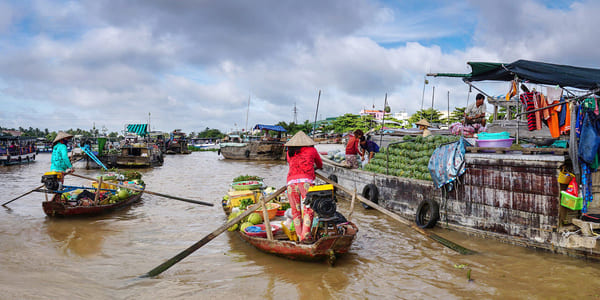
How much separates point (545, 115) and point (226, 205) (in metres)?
6.92

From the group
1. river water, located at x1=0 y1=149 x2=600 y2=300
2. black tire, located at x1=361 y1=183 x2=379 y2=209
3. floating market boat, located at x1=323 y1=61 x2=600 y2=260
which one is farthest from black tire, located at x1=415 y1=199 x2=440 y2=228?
black tire, located at x1=361 y1=183 x2=379 y2=209

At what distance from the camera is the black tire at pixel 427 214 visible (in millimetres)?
6949

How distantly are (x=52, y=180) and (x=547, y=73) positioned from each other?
1058 cm

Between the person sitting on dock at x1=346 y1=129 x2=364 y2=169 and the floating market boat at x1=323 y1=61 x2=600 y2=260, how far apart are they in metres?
2.04

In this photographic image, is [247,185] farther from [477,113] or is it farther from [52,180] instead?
[477,113]

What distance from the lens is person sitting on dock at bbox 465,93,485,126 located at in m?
9.64

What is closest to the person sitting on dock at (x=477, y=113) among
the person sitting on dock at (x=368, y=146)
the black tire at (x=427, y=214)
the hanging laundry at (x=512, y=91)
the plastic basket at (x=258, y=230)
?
the hanging laundry at (x=512, y=91)

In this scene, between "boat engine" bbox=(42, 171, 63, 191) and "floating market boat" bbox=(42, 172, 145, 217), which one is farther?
"floating market boat" bbox=(42, 172, 145, 217)

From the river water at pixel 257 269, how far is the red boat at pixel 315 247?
19 cm

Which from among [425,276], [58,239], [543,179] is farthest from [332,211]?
[58,239]

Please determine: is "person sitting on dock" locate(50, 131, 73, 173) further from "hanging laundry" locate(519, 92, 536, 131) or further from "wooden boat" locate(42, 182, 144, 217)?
"hanging laundry" locate(519, 92, 536, 131)

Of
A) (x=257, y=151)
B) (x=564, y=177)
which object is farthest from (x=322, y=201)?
(x=257, y=151)

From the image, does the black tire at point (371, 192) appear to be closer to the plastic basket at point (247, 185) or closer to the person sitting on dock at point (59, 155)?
the plastic basket at point (247, 185)

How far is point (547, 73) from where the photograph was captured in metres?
6.66
